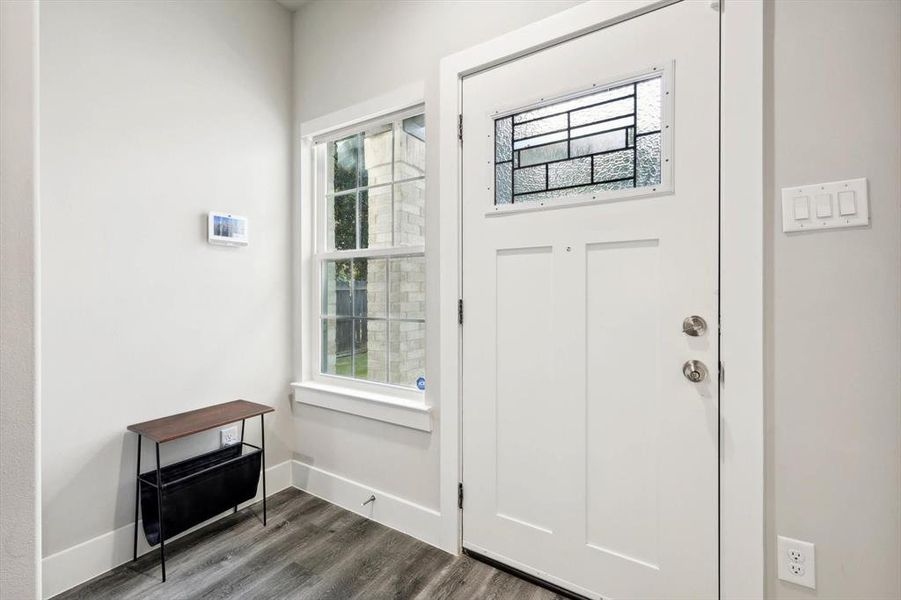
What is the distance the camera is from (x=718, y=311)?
1331 millimetres

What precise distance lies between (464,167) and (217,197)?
1.31m

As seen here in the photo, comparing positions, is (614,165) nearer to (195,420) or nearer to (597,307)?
(597,307)

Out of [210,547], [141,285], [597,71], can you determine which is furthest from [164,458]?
[597,71]

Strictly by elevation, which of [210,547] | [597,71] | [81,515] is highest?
[597,71]

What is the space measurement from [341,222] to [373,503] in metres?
1.55

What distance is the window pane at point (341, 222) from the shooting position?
7.94 feet

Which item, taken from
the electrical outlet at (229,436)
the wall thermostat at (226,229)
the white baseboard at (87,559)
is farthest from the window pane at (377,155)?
the white baseboard at (87,559)

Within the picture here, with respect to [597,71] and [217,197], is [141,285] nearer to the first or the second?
[217,197]

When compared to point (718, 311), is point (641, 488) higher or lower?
lower

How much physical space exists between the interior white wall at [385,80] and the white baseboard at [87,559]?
2.79 ft

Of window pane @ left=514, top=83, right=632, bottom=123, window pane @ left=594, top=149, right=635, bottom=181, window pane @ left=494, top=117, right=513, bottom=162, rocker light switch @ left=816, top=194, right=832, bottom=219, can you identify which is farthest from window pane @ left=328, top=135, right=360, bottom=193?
rocker light switch @ left=816, top=194, right=832, bottom=219

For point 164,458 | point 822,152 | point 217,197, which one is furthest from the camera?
point 217,197

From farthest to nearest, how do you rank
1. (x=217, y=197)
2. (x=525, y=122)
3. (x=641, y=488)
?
(x=217, y=197) < (x=525, y=122) < (x=641, y=488)

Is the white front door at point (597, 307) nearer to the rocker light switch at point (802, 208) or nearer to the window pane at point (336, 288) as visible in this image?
the rocker light switch at point (802, 208)
